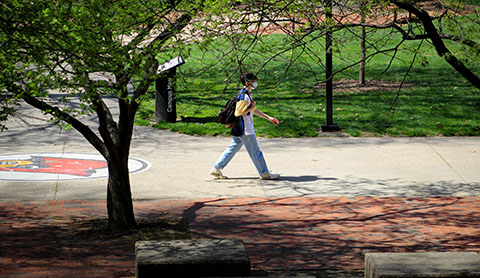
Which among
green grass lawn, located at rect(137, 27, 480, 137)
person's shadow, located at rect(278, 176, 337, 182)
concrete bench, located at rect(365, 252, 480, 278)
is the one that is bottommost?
concrete bench, located at rect(365, 252, 480, 278)

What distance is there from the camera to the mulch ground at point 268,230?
7.16m

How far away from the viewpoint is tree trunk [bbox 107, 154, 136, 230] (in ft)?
27.3

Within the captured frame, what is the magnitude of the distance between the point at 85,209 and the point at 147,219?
0.97 meters

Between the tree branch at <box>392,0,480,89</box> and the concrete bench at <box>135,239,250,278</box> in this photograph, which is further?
the tree branch at <box>392,0,480,89</box>

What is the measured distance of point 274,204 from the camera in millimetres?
9578

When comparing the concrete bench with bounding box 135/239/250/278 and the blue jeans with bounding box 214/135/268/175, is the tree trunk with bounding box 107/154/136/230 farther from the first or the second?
the blue jeans with bounding box 214/135/268/175

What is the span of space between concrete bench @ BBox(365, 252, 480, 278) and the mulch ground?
116cm

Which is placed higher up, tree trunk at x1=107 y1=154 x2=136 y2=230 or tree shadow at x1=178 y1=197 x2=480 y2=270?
tree trunk at x1=107 y1=154 x2=136 y2=230

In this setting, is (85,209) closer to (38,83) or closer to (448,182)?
(38,83)

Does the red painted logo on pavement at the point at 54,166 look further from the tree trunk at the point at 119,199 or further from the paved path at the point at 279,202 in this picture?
the tree trunk at the point at 119,199

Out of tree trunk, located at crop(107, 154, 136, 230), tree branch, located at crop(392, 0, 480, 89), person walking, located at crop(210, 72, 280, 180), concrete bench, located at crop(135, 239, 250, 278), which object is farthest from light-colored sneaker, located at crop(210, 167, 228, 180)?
concrete bench, located at crop(135, 239, 250, 278)

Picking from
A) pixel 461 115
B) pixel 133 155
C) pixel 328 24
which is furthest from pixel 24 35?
pixel 461 115

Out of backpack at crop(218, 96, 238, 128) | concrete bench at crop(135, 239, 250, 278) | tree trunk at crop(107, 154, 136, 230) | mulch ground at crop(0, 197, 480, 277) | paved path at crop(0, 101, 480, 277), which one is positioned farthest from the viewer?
backpack at crop(218, 96, 238, 128)

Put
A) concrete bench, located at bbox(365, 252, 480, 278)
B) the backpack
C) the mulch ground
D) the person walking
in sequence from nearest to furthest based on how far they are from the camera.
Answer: concrete bench, located at bbox(365, 252, 480, 278) < the mulch ground < the person walking < the backpack
